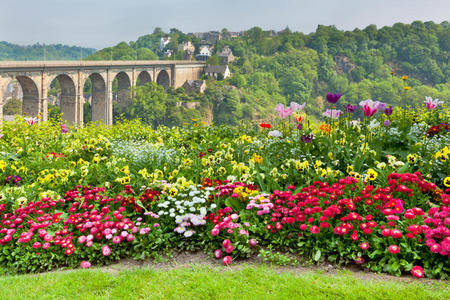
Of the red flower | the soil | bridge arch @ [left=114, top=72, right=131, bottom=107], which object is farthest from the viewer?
bridge arch @ [left=114, top=72, right=131, bottom=107]

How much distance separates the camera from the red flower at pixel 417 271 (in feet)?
10.5

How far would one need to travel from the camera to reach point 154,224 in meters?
4.12

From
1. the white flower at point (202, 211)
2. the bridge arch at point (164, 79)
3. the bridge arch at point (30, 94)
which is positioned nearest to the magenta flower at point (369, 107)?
the white flower at point (202, 211)

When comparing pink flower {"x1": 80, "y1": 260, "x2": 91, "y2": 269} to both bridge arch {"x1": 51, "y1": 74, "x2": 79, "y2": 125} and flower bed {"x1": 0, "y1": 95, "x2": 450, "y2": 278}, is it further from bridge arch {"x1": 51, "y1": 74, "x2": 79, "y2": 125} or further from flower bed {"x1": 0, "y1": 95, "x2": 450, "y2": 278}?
bridge arch {"x1": 51, "y1": 74, "x2": 79, "y2": 125}

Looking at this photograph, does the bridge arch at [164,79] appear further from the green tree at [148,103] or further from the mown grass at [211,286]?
the mown grass at [211,286]

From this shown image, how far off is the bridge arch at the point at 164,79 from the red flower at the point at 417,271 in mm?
65069

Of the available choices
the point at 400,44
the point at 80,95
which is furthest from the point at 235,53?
the point at 80,95

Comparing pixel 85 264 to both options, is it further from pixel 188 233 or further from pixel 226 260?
pixel 226 260

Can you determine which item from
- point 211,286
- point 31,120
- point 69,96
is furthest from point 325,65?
point 211,286

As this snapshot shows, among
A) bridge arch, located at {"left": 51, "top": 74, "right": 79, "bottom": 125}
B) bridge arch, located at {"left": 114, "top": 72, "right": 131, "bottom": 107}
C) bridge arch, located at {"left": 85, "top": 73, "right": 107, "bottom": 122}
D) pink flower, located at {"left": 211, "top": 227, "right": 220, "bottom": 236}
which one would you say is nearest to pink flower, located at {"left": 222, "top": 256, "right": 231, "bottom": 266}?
pink flower, located at {"left": 211, "top": 227, "right": 220, "bottom": 236}

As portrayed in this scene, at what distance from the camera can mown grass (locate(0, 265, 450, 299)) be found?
3059 mm

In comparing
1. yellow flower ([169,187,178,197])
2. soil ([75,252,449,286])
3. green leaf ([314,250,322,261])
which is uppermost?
yellow flower ([169,187,178,197])

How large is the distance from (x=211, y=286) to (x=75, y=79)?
40.8 meters

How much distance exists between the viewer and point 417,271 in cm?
324
